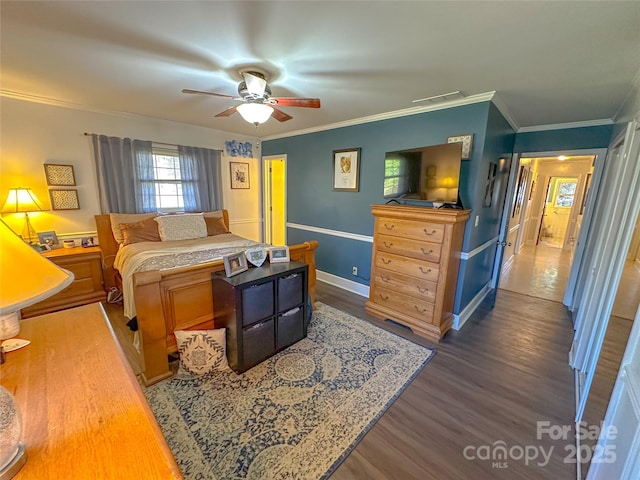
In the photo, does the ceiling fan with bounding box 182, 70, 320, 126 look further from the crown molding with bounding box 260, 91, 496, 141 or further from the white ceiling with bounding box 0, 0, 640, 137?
the crown molding with bounding box 260, 91, 496, 141

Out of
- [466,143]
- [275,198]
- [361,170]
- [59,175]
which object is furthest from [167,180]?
[466,143]

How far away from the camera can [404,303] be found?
9.41 ft

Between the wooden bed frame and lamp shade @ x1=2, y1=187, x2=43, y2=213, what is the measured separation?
2.27 m

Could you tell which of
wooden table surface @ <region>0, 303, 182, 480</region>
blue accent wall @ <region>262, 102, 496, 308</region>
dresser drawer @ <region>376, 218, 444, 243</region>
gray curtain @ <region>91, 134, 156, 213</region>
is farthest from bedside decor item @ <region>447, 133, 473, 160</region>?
gray curtain @ <region>91, 134, 156, 213</region>

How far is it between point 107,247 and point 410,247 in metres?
3.86

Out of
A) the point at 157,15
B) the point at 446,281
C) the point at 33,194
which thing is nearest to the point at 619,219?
the point at 446,281

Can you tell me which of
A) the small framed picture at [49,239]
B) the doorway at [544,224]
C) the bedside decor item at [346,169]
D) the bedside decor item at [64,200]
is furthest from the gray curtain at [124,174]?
the doorway at [544,224]

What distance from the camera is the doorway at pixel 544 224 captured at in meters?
4.44

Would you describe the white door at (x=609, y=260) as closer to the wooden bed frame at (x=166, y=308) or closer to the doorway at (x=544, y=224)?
the doorway at (x=544, y=224)

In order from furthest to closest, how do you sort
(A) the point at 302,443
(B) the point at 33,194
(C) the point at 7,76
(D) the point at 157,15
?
(B) the point at 33,194 < (C) the point at 7,76 < (A) the point at 302,443 < (D) the point at 157,15

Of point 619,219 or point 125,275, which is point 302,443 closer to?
point 125,275

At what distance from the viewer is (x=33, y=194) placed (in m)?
2.96

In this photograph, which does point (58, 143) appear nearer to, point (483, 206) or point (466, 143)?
point (466, 143)

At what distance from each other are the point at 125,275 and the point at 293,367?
194 centimetres
